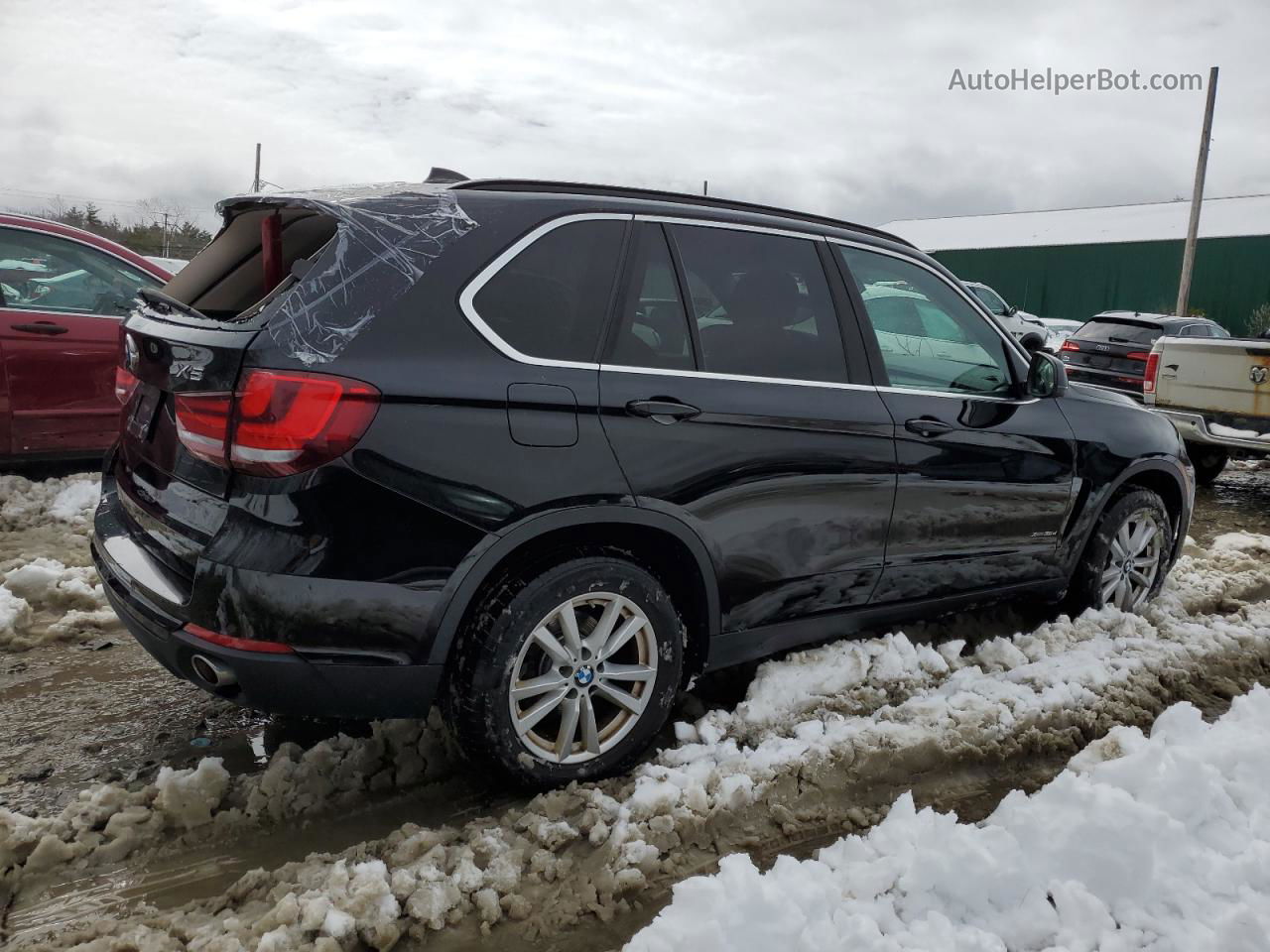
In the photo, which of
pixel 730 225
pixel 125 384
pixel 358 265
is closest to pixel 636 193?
pixel 730 225

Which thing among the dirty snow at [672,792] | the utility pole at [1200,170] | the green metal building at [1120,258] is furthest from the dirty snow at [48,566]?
the green metal building at [1120,258]

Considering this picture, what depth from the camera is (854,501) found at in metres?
3.42

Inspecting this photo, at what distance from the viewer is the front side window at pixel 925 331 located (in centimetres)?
366

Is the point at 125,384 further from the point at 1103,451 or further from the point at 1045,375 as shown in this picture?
the point at 1103,451

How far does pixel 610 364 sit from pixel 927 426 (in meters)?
1.34

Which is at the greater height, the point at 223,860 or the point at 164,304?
the point at 164,304

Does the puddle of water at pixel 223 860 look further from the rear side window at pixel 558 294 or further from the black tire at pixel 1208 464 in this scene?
the black tire at pixel 1208 464

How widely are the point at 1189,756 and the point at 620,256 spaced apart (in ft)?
7.13

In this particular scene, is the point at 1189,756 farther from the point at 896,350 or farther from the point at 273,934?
the point at 273,934

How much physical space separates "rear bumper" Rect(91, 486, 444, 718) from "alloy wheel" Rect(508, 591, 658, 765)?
29 centimetres

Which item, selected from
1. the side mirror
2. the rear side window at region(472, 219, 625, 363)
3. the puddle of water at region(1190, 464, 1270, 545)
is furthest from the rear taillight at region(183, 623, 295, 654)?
the puddle of water at region(1190, 464, 1270, 545)

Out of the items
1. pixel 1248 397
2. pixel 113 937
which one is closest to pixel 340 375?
pixel 113 937

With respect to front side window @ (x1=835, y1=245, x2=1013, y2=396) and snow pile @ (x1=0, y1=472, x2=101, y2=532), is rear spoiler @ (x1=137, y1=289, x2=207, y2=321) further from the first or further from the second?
snow pile @ (x1=0, y1=472, x2=101, y2=532)

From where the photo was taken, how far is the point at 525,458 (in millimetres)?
2697
